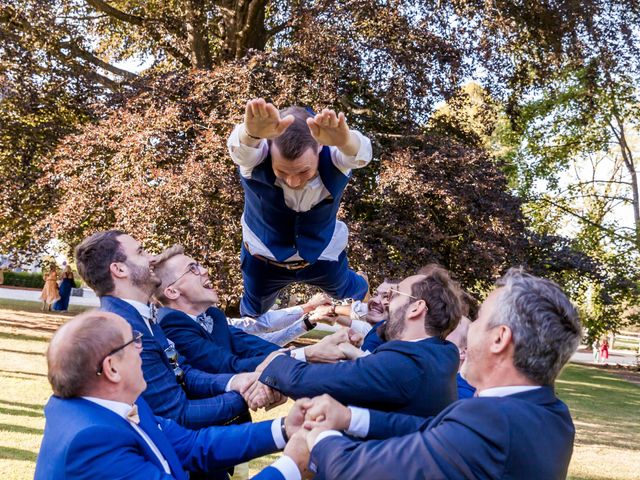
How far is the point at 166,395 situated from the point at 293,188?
4.53 feet

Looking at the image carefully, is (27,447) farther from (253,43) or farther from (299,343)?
(299,343)

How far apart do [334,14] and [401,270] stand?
4.56 metres

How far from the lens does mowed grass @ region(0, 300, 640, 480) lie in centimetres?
630

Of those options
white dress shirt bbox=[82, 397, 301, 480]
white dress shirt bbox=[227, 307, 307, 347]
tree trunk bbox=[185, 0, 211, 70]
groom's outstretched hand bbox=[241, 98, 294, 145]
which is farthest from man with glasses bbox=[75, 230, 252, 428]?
tree trunk bbox=[185, 0, 211, 70]

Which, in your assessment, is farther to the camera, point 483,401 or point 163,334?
point 163,334

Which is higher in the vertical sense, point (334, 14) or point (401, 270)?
point (334, 14)

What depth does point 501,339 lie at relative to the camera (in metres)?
2.12

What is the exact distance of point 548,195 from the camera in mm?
19984

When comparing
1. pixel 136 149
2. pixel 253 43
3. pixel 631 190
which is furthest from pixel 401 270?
pixel 631 190

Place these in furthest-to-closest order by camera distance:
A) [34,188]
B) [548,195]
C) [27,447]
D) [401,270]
Result: [548,195]
[34,188]
[401,270]
[27,447]

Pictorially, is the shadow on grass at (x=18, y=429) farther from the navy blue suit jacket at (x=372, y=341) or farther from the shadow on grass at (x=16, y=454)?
the navy blue suit jacket at (x=372, y=341)

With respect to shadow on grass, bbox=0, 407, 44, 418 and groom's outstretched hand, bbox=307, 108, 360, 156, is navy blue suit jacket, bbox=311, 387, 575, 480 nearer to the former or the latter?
groom's outstretched hand, bbox=307, 108, 360, 156

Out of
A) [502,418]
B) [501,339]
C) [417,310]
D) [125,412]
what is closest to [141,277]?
[125,412]

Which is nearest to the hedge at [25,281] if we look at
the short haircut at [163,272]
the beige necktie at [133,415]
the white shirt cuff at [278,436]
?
the short haircut at [163,272]
